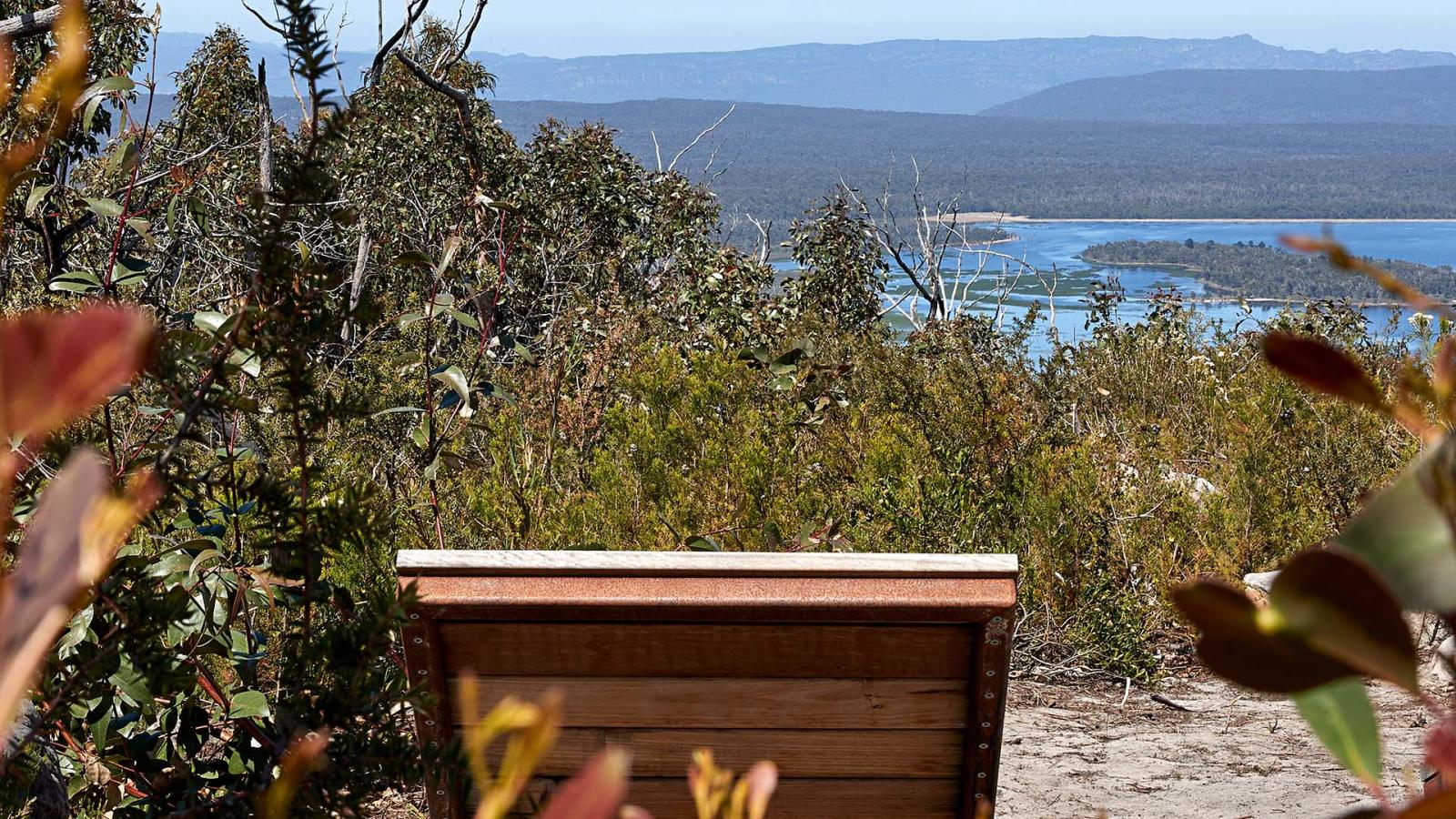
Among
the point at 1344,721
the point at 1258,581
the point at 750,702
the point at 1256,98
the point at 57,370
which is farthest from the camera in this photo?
the point at 1256,98

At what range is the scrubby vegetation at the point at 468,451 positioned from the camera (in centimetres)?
120

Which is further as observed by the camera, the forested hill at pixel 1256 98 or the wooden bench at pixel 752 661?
the forested hill at pixel 1256 98

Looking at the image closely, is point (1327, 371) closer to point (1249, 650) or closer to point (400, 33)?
point (1249, 650)

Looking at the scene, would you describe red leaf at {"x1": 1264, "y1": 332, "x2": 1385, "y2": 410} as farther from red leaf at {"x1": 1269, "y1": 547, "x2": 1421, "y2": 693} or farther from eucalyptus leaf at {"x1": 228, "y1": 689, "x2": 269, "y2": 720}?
eucalyptus leaf at {"x1": 228, "y1": 689, "x2": 269, "y2": 720}

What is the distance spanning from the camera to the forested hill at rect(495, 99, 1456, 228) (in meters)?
68.9

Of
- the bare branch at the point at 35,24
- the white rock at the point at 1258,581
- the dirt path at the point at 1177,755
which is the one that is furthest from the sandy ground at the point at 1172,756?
the bare branch at the point at 35,24

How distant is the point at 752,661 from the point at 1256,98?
157563mm

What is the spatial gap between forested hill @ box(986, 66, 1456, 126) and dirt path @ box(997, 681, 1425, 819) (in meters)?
136

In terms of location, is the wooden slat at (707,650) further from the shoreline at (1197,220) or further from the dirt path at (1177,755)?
the shoreline at (1197,220)

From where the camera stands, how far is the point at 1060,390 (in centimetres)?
658

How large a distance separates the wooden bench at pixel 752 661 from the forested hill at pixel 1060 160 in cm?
4837

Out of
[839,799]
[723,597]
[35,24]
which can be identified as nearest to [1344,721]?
[723,597]

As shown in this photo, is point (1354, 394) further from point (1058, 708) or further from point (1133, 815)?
point (1058, 708)

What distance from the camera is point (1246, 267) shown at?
42.2 meters
